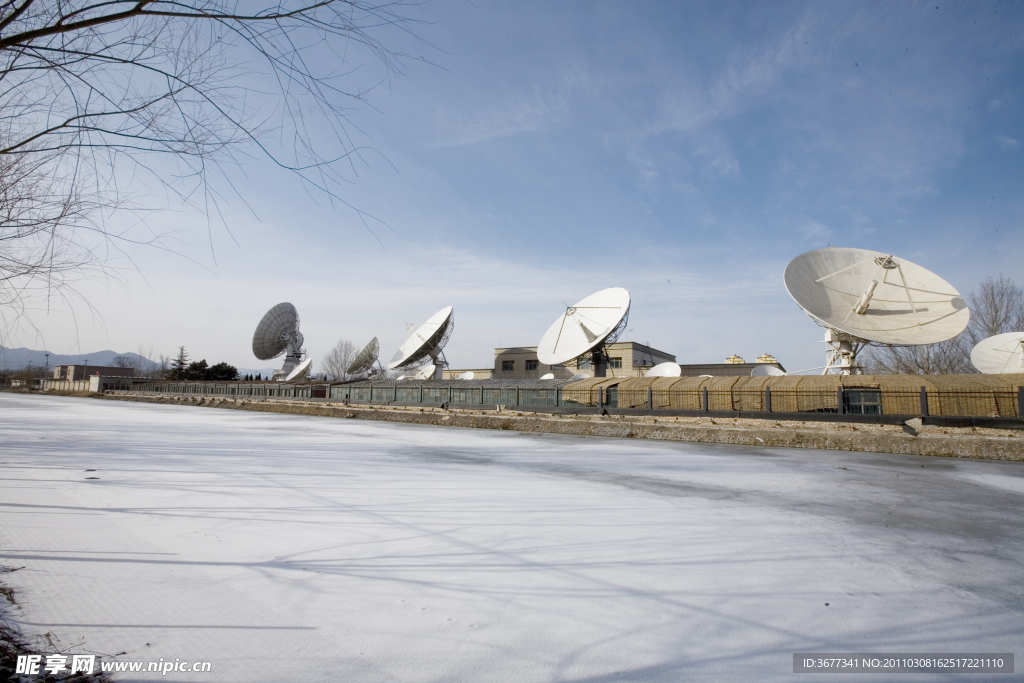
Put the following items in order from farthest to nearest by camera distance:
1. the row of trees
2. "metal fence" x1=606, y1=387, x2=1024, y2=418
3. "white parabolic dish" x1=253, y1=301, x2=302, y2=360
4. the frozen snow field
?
the row of trees, "white parabolic dish" x1=253, y1=301, x2=302, y2=360, "metal fence" x1=606, y1=387, x2=1024, y2=418, the frozen snow field

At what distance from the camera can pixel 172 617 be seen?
2.77 meters

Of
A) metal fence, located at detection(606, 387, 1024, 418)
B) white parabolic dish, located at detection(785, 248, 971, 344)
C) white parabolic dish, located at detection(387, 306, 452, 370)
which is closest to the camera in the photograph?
metal fence, located at detection(606, 387, 1024, 418)

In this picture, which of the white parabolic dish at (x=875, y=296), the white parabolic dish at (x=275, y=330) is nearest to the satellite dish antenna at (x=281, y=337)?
the white parabolic dish at (x=275, y=330)

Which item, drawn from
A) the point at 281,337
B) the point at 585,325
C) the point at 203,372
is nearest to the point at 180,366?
the point at 203,372

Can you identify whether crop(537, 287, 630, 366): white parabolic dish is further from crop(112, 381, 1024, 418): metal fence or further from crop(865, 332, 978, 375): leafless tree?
crop(865, 332, 978, 375): leafless tree

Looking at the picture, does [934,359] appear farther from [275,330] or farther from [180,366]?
[180,366]

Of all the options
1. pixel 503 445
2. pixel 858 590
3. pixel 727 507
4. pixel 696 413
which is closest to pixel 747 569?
pixel 858 590

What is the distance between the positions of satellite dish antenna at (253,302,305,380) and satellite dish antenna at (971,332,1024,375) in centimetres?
6096

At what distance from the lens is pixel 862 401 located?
63.5ft

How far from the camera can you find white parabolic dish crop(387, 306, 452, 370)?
45719 millimetres

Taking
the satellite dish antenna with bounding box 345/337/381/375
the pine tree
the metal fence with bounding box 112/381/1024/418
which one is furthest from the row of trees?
the metal fence with bounding box 112/381/1024/418

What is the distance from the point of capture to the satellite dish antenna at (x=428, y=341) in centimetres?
4578

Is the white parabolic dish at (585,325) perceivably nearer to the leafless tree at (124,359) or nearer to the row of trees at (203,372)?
the leafless tree at (124,359)

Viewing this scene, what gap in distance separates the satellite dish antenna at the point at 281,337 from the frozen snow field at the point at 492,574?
53021mm
